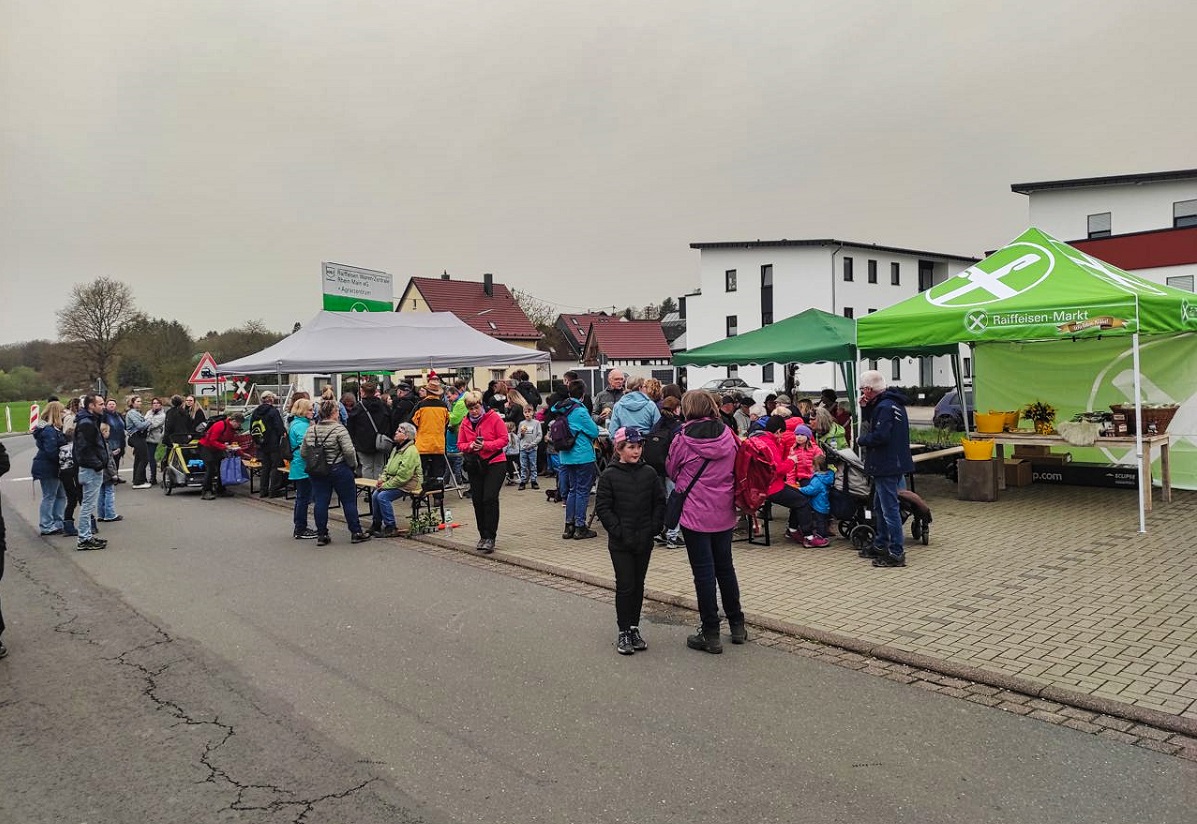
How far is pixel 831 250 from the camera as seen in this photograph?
4562 centimetres

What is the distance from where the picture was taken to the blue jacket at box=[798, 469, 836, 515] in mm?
8820

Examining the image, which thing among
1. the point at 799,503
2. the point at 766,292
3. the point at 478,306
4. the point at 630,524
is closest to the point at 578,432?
the point at 799,503

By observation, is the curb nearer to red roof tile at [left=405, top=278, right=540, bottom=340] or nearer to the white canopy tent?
the white canopy tent

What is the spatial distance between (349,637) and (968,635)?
4.44 meters

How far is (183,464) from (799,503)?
11.8 meters

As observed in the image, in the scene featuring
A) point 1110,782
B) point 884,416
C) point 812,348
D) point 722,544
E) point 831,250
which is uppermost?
point 831,250

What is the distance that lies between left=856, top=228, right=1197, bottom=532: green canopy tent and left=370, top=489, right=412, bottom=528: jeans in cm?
664

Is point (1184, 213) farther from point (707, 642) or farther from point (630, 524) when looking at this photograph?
point (630, 524)

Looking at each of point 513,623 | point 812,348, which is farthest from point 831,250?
point 513,623

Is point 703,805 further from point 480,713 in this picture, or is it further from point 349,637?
point 349,637

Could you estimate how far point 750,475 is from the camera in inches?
223

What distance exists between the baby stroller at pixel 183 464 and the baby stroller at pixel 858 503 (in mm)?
11734

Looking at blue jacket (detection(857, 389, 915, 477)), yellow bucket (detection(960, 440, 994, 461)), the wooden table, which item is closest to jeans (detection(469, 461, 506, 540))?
blue jacket (detection(857, 389, 915, 477))

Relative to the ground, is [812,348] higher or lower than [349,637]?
higher
